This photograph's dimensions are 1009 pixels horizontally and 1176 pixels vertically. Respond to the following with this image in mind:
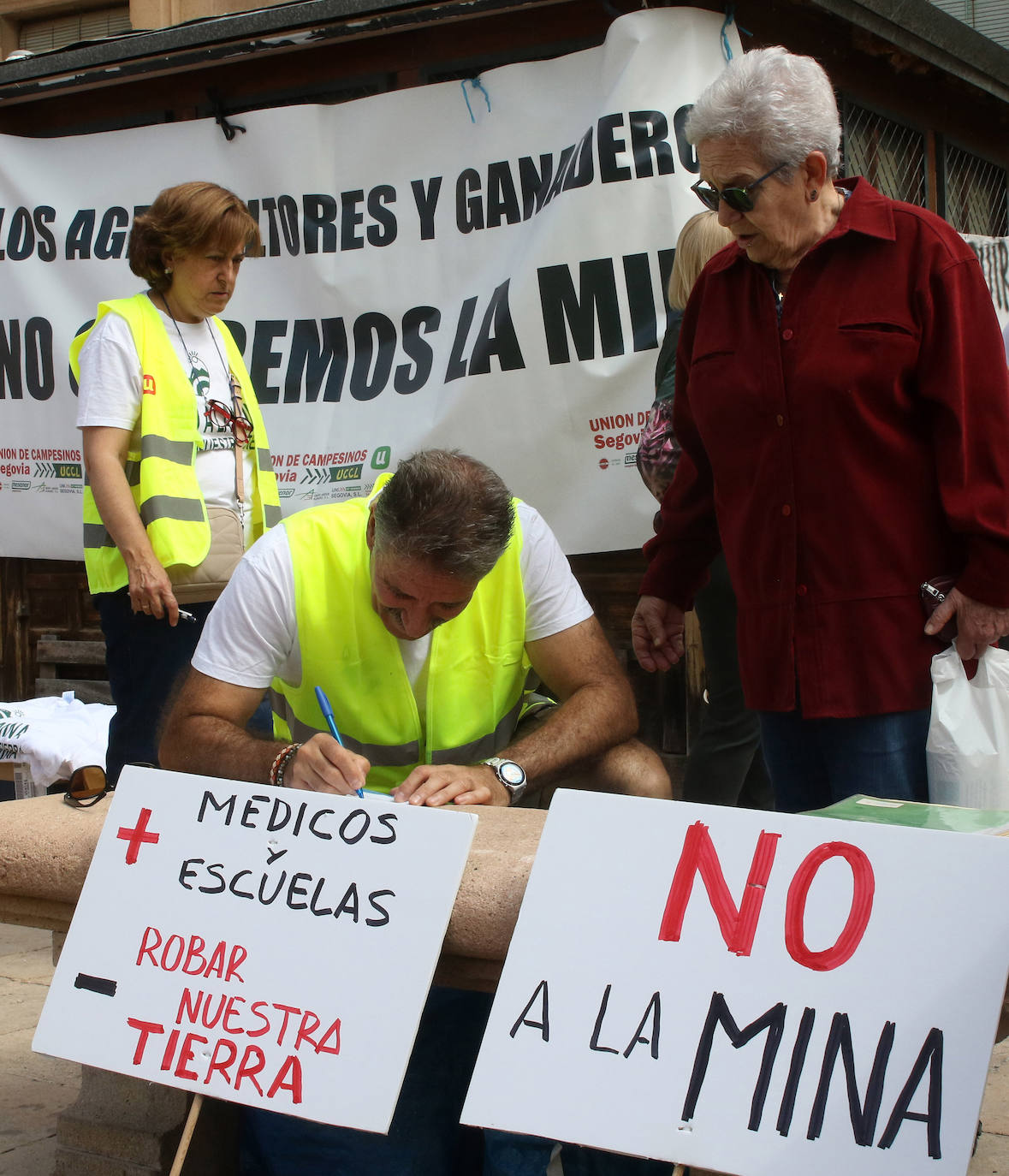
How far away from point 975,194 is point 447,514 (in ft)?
15.5

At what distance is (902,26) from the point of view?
4402 mm

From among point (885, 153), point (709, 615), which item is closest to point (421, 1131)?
point (709, 615)

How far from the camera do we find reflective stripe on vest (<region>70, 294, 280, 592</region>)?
289cm

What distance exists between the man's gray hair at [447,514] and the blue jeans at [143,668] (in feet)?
3.54

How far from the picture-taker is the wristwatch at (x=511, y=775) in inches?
79.8

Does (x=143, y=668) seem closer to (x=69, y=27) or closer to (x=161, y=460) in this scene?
(x=161, y=460)

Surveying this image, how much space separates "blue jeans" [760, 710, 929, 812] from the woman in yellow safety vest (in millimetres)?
1390

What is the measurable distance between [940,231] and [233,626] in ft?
4.11

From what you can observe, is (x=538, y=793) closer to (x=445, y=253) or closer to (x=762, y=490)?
(x=762, y=490)

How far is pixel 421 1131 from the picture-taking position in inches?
66.7

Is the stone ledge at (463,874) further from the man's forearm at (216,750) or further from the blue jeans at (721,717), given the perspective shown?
the blue jeans at (721,717)

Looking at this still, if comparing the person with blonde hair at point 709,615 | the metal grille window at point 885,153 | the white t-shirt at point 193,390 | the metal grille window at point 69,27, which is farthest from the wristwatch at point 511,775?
the metal grille window at point 69,27

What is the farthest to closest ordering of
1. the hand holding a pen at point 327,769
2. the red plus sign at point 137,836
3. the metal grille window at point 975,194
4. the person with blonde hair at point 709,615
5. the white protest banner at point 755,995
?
1. the metal grille window at point 975,194
2. the person with blonde hair at point 709,615
3. the hand holding a pen at point 327,769
4. the red plus sign at point 137,836
5. the white protest banner at point 755,995

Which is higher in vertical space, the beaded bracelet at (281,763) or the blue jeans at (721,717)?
the beaded bracelet at (281,763)
